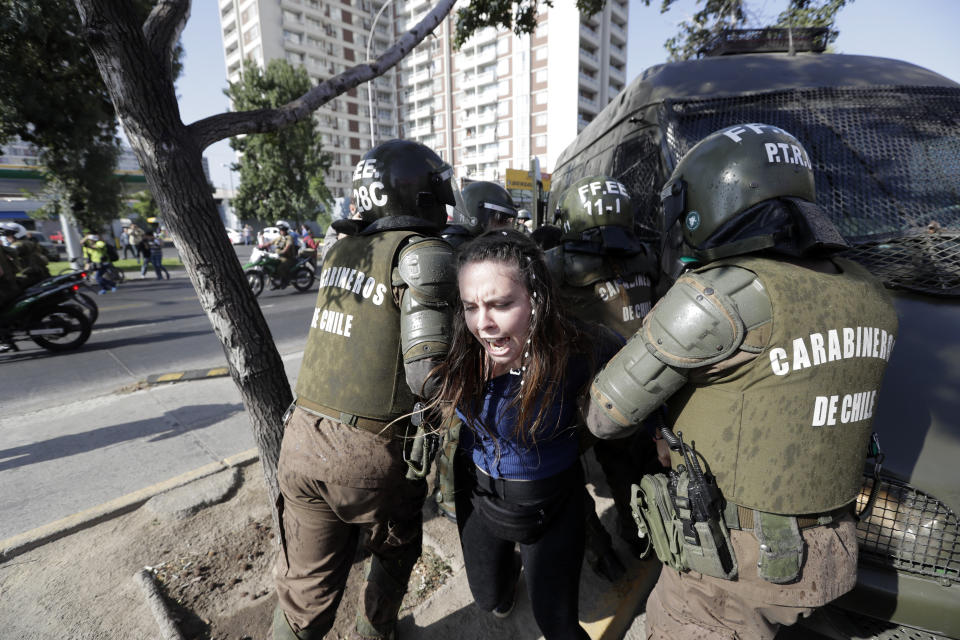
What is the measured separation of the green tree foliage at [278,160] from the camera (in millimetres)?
26672

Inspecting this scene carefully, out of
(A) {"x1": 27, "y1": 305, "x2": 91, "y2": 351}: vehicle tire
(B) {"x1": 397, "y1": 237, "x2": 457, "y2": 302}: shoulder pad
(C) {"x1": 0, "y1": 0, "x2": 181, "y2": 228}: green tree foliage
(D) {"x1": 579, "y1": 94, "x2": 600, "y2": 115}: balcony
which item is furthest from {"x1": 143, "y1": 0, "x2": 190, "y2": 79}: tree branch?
(D) {"x1": 579, "y1": 94, "x2": 600, "y2": 115}: balcony

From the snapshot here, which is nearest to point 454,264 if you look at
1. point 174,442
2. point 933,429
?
point 933,429

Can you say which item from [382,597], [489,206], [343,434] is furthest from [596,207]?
[382,597]

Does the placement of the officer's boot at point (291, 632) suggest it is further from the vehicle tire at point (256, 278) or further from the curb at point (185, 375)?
the vehicle tire at point (256, 278)

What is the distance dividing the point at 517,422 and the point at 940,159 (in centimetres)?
318

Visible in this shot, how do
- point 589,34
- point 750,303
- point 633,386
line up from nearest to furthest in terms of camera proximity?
point 750,303 → point 633,386 → point 589,34

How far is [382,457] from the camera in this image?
1.73 m

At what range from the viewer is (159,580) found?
2369 millimetres

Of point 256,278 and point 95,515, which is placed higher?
point 256,278

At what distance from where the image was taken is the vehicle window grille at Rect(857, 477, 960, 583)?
4.66 feet

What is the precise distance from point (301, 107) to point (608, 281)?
77.0 inches

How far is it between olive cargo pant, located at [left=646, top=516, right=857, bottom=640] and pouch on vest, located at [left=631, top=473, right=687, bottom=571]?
0.08m

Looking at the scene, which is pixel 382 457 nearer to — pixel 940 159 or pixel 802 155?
pixel 802 155

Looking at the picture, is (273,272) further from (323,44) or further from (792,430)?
(323,44)
